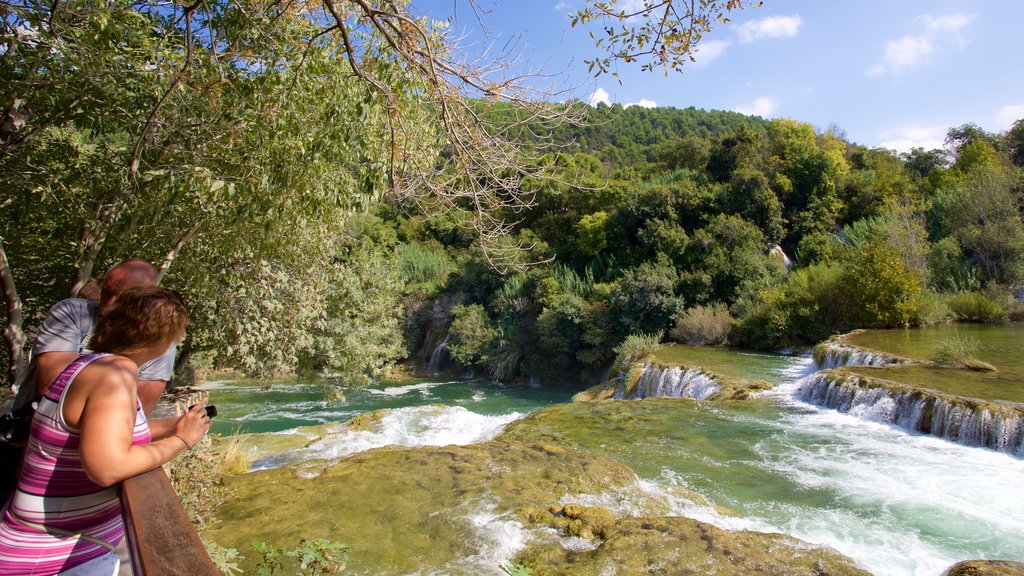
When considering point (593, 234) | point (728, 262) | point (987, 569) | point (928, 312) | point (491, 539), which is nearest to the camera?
point (987, 569)

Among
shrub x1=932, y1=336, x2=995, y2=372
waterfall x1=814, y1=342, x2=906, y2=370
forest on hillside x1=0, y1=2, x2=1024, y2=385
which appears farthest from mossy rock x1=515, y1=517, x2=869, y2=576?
waterfall x1=814, y1=342, x2=906, y2=370

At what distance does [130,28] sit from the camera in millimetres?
4180

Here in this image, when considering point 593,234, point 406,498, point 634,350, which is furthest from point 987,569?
point 593,234

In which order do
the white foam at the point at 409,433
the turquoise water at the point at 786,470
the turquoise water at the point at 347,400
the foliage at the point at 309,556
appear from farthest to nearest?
1. the turquoise water at the point at 347,400
2. the white foam at the point at 409,433
3. the turquoise water at the point at 786,470
4. the foliage at the point at 309,556

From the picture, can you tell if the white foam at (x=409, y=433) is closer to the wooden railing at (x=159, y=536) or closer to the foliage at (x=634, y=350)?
the wooden railing at (x=159, y=536)

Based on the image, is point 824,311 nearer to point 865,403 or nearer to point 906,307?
point 906,307

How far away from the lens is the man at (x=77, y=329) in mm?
2227

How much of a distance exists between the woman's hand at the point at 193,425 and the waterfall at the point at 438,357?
75.4 feet

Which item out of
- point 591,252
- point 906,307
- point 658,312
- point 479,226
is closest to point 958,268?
point 906,307

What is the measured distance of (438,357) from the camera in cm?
2488

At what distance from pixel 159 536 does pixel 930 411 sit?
9701mm

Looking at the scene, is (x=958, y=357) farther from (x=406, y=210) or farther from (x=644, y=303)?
(x=406, y=210)

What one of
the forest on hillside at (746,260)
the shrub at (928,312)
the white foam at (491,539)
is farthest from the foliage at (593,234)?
the white foam at (491,539)

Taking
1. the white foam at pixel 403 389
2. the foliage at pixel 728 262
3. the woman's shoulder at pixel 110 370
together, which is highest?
the foliage at pixel 728 262
